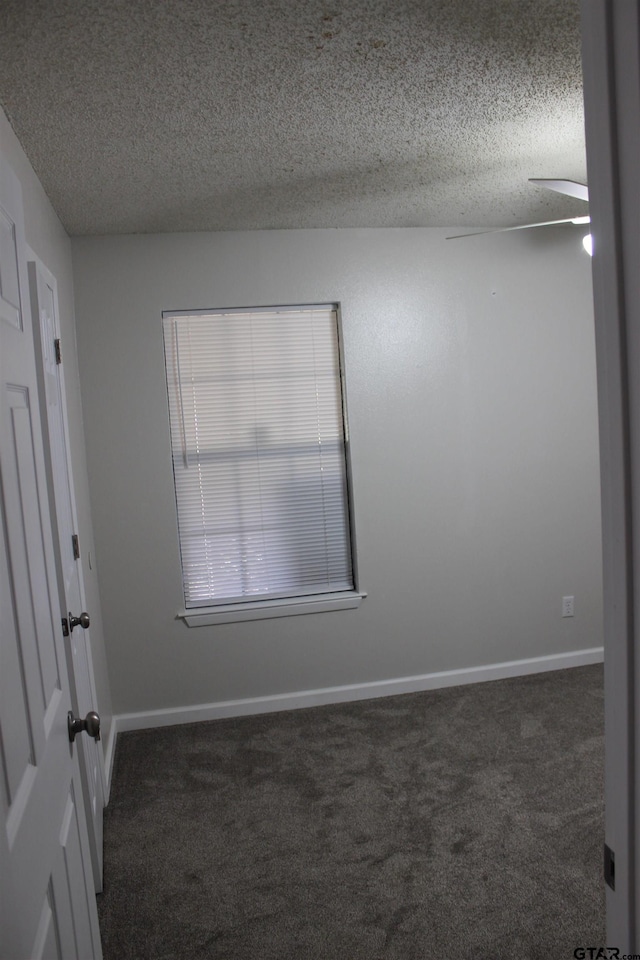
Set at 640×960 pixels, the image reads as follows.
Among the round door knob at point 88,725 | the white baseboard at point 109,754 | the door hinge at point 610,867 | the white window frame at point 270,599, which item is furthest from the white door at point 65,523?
the door hinge at point 610,867

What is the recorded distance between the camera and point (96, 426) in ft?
11.5

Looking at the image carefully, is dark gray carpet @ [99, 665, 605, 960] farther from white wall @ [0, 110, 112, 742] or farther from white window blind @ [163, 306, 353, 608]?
white window blind @ [163, 306, 353, 608]

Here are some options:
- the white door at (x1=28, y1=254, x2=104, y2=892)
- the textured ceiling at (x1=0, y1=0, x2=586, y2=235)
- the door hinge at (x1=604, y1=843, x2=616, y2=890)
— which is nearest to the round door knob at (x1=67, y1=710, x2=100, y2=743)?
the white door at (x1=28, y1=254, x2=104, y2=892)

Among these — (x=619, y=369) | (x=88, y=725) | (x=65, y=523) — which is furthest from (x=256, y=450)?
(x=619, y=369)

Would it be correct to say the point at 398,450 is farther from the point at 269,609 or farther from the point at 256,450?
the point at 269,609

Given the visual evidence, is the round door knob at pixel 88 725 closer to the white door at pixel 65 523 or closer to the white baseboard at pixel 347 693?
the white door at pixel 65 523

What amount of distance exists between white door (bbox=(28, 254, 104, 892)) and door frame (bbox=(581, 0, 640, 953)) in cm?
170

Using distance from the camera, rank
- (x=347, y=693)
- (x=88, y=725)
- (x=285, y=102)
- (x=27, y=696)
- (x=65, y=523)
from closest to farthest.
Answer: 1. (x=27, y=696)
2. (x=88, y=725)
3. (x=285, y=102)
4. (x=65, y=523)
5. (x=347, y=693)

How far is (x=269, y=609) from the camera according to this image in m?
3.68

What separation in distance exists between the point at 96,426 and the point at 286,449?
1002 millimetres

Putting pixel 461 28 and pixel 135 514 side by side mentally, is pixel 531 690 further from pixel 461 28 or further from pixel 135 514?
pixel 461 28

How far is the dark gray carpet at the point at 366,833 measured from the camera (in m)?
2.07

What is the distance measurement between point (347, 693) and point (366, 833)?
1.23m

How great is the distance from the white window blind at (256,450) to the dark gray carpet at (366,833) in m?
0.82
